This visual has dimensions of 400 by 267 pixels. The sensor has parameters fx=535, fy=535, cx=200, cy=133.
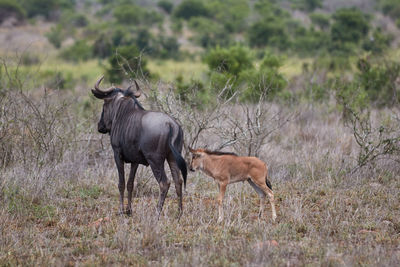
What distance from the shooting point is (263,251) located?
5070mm

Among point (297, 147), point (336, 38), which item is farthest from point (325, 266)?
point (336, 38)

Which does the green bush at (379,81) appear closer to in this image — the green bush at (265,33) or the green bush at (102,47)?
the green bush at (265,33)

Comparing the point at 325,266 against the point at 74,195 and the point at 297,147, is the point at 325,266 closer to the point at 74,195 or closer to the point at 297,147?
the point at 74,195

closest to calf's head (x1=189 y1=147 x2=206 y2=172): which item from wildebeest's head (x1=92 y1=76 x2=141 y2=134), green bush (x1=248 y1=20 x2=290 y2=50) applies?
wildebeest's head (x1=92 y1=76 x2=141 y2=134)

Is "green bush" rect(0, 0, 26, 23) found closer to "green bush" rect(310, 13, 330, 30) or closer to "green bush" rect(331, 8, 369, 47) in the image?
"green bush" rect(310, 13, 330, 30)

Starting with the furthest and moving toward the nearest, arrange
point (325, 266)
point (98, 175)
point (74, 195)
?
point (98, 175), point (74, 195), point (325, 266)

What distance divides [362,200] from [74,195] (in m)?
4.02

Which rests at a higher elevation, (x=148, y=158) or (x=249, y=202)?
(x=148, y=158)

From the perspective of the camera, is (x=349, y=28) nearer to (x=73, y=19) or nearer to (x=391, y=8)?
(x=391, y=8)

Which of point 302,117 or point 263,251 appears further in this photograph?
point 302,117

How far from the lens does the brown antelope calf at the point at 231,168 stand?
6.44 meters

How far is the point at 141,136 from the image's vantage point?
21.4 feet

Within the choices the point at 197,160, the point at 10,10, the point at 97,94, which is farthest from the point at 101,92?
the point at 10,10

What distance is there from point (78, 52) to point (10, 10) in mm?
17035
